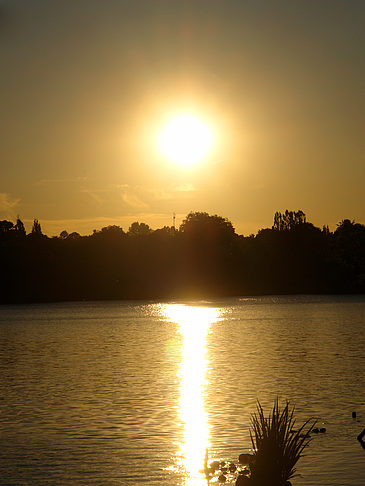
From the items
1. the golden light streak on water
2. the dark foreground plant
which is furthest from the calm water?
the dark foreground plant

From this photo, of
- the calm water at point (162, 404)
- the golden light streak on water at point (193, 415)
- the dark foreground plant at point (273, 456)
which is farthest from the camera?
the calm water at point (162, 404)

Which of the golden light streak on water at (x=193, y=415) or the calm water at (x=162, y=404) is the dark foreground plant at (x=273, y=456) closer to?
the calm water at (x=162, y=404)

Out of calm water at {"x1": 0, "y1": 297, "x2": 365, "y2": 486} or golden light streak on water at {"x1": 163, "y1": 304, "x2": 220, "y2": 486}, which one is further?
calm water at {"x1": 0, "y1": 297, "x2": 365, "y2": 486}

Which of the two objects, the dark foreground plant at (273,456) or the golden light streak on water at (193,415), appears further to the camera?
the golden light streak on water at (193,415)

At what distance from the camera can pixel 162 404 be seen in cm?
3822

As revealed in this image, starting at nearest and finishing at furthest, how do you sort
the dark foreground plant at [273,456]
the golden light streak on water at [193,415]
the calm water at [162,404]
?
the dark foreground plant at [273,456] → the golden light streak on water at [193,415] → the calm water at [162,404]

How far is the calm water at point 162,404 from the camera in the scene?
25.3 m

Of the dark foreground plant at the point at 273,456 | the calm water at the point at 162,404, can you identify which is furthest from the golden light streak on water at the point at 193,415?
the dark foreground plant at the point at 273,456

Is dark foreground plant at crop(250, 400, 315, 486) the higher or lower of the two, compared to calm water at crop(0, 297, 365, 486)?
higher

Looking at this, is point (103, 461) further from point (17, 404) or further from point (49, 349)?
point (49, 349)

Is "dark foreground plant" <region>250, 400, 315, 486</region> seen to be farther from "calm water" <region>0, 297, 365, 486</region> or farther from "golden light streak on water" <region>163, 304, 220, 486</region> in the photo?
"golden light streak on water" <region>163, 304, 220, 486</region>

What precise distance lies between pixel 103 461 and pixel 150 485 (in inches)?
147

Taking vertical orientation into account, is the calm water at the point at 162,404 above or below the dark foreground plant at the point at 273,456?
below

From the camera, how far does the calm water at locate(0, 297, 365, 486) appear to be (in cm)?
2528
